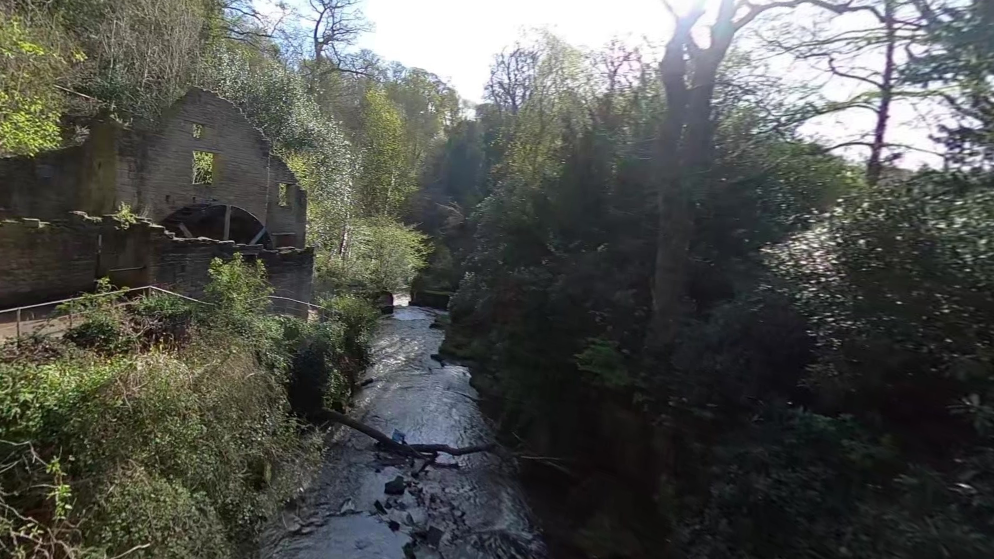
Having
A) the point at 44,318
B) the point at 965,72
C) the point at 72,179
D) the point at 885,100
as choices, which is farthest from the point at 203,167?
the point at 965,72

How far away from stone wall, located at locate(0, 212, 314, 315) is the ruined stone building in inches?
0.7

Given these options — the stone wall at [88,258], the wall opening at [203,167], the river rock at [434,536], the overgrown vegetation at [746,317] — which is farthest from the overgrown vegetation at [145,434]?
the wall opening at [203,167]

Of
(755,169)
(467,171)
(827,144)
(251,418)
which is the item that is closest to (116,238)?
(251,418)

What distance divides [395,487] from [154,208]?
9330mm

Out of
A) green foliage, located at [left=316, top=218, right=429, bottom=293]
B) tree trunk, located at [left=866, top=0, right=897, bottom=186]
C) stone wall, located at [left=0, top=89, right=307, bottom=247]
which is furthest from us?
green foliage, located at [left=316, top=218, right=429, bottom=293]

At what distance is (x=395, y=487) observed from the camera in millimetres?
10141

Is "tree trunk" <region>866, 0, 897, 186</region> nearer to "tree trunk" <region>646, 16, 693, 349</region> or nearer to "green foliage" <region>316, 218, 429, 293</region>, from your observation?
"tree trunk" <region>646, 16, 693, 349</region>

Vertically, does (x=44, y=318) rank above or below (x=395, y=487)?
above

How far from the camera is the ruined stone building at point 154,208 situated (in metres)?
9.72

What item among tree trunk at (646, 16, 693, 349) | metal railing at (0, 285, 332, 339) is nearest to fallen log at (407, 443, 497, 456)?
tree trunk at (646, 16, 693, 349)

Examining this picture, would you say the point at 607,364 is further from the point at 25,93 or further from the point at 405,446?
the point at 25,93

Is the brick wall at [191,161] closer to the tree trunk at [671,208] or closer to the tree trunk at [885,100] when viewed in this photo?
the tree trunk at [671,208]

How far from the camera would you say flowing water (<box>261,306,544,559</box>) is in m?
8.50

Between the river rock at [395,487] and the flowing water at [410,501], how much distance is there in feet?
0.30
